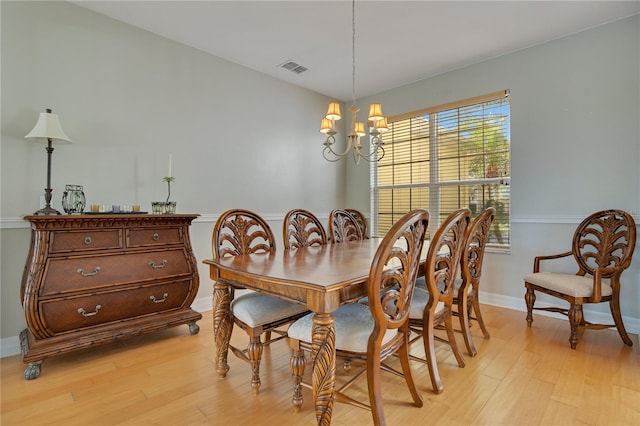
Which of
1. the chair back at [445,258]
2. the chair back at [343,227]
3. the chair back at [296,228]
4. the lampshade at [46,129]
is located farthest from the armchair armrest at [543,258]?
the lampshade at [46,129]

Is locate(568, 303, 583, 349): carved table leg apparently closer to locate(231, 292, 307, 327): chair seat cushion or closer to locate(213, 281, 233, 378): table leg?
locate(231, 292, 307, 327): chair seat cushion

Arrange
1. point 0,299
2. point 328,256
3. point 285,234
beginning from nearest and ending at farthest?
point 328,256, point 0,299, point 285,234

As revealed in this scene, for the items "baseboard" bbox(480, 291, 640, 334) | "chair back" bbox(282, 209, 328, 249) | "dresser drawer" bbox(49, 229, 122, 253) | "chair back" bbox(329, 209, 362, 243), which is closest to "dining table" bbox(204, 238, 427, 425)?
"chair back" bbox(282, 209, 328, 249)

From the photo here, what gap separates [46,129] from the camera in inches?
85.7

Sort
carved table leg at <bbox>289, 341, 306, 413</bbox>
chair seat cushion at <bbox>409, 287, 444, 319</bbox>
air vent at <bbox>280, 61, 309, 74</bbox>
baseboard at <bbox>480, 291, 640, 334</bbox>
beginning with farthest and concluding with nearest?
air vent at <bbox>280, 61, 309, 74</bbox>, baseboard at <bbox>480, 291, 640, 334</bbox>, chair seat cushion at <bbox>409, 287, 444, 319</bbox>, carved table leg at <bbox>289, 341, 306, 413</bbox>

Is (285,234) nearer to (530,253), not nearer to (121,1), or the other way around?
(121,1)

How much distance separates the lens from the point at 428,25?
110 inches

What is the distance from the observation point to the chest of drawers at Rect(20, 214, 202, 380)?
2.02m

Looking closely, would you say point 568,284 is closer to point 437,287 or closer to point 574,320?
point 574,320

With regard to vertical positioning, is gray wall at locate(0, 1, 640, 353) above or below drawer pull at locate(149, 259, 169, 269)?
above

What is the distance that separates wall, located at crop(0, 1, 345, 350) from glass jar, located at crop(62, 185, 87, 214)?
24 cm

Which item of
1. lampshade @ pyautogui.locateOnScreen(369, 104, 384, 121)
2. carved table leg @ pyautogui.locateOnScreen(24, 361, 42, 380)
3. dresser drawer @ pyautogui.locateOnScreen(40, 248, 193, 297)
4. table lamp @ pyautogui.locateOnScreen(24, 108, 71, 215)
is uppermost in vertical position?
lampshade @ pyautogui.locateOnScreen(369, 104, 384, 121)

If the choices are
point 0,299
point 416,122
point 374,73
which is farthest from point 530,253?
point 0,299

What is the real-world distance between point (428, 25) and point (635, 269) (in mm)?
2690
